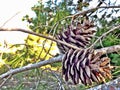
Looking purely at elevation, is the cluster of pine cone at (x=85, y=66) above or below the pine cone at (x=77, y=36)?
below

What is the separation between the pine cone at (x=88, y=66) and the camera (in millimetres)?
605

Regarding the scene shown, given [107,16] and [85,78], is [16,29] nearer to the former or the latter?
[85,78]

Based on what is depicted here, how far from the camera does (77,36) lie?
694 mm

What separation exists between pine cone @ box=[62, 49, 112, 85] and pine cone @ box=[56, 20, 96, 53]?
5 cm

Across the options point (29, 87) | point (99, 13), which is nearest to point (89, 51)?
point (99, 13)

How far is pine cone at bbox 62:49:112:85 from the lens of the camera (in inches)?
23.8

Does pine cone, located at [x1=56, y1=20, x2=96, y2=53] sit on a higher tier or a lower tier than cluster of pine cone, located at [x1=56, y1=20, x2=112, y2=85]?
higher

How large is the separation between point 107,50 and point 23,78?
3537mm

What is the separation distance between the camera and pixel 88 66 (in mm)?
611

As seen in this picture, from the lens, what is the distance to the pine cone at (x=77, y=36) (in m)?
0.69

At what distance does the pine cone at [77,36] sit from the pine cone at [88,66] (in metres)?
0.05

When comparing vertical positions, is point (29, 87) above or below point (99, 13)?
below

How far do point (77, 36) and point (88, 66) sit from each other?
0.10 meters

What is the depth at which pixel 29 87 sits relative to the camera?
358cm
